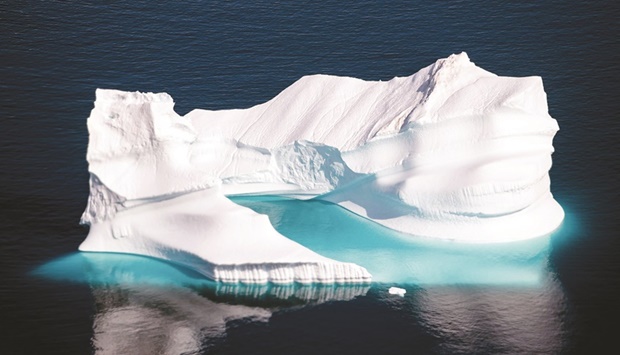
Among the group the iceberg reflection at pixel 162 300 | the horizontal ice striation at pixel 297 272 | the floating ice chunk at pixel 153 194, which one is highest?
the floating ice chunk at pixel 153 194

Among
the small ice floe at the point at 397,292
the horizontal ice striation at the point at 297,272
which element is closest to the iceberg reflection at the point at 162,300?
the horizontal ice striation at the point at 297,272

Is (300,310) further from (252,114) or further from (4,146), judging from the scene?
(4,146)

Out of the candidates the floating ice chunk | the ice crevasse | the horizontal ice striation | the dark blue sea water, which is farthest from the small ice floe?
the floating ice chunk

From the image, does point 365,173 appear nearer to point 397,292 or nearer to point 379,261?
point 379,261

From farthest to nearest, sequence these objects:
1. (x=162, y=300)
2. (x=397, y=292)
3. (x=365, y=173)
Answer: (x=365, y=173) < (x=162, y=300) < (x=397, y=292)

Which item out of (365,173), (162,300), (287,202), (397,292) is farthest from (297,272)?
(287,202)

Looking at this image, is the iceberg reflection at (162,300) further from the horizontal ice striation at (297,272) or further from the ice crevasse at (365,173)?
the ice crevasse at (365,173)

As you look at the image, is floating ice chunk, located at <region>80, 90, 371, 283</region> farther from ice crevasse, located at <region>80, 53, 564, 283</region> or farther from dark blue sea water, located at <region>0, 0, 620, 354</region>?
dark blue sea water, located at <region>0, 0, 620, 354</region>

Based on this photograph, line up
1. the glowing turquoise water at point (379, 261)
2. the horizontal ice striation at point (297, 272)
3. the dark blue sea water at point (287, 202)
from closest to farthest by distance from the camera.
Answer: the dark blue sea water at point (287, 202)
the horizontal ice striation at point (297, 272)
the glowing turquoise water at point (379, 261)
